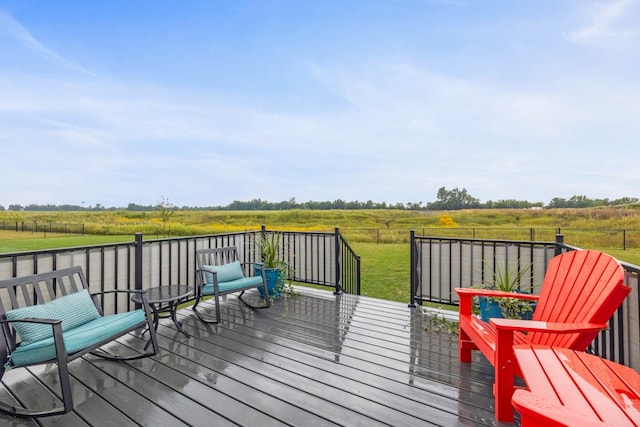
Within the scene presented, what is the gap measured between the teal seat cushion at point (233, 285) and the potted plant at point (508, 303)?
2.70 m

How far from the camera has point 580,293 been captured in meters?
1.96

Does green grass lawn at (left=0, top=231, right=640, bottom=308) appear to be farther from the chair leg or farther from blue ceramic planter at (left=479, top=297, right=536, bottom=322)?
blue ceramic planter at (left=479, top=297, right=536, bottom=322)

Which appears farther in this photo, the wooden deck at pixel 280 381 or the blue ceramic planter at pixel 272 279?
the blue ceramic planter at pixel 272 279

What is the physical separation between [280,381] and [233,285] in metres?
1.85

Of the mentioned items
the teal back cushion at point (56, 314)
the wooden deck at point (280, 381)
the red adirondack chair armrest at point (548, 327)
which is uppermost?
the red adirondack chair armrest at point (548, 327)

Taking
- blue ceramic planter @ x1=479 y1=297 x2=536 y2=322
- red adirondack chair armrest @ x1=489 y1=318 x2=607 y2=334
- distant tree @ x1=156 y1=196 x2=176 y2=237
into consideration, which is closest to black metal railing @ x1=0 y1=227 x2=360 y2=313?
A: blue ceramic planter @ x1=479 y1=297 x2=536 y2=322

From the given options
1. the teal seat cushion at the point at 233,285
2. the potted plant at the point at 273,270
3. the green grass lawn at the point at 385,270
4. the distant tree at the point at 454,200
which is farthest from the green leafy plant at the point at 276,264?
the distant tree at the point at 454,200

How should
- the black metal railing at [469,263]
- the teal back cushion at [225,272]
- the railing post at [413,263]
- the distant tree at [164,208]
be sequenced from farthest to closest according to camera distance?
the distant tree at [164,208] < the railing post at [413,263] < the teal back cushion at [225,272] < the black metal railing at [469,263]

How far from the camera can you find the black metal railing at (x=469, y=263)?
10.9ft

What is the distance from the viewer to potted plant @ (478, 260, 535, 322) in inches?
113

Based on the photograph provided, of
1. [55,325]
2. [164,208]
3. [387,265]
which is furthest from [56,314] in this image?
[164,208]

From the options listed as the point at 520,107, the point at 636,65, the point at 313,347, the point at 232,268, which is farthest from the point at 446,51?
the point at 313,347

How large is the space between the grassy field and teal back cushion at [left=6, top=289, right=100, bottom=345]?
5.23 metres

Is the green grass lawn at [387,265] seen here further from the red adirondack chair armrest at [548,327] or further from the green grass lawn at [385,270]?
the red adirondack chair armrest at [548,327]
